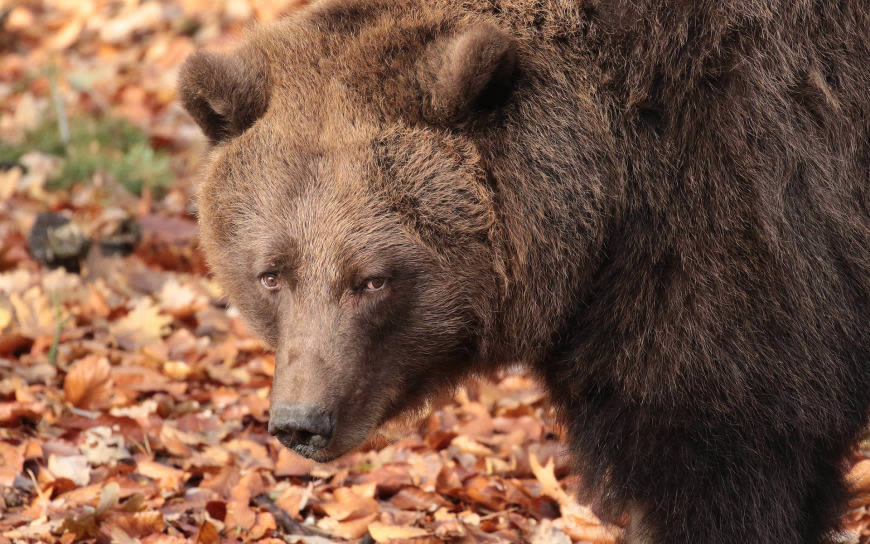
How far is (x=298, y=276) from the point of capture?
4.51 metres

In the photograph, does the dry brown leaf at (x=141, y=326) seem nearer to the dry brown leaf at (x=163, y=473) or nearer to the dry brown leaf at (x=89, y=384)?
the dry brown leaf at (x=89, y=384)

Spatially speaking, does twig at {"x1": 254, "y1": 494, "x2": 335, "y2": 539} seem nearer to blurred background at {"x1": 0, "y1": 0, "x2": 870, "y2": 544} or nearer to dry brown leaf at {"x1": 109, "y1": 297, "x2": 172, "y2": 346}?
blurred background at {"x1": 0, "y1": 0, "x2": 870, "y2": 544}

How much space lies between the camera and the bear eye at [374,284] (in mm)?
4484

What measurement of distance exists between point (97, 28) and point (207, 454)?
34.0ft

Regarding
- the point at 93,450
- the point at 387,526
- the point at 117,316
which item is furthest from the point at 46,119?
the point at 387,526

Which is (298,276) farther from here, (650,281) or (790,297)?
(790,297)

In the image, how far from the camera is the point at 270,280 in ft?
15.3

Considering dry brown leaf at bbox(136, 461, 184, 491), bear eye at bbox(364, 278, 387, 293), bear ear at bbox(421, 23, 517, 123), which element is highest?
bear ear at bbox(421, 23, 517, 123)

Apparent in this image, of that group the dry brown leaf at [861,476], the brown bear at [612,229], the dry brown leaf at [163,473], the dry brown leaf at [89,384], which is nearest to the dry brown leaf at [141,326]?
the dry brown leaf at [89,384]

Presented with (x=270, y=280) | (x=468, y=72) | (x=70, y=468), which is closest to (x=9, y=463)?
(x=70, y=468)

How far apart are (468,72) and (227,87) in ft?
3.79

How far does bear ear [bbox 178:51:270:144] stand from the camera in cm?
473

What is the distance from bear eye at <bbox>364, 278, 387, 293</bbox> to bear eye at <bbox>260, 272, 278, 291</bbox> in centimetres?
44

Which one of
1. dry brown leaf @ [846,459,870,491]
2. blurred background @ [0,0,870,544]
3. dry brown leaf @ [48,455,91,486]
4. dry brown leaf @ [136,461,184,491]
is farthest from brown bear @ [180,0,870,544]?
dry brown leaf @ [48,455,91,486]
